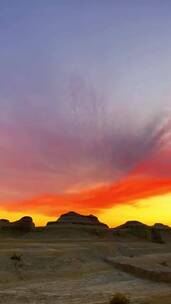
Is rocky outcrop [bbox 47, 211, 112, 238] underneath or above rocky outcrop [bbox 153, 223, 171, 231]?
underneath

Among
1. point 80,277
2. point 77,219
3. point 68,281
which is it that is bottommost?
point 68,281

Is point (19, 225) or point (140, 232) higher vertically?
point (140, 232)

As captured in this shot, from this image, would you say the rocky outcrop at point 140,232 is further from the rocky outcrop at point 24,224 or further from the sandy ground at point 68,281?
the sandy ground at point 68,281

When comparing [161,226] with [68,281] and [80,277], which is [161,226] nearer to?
[80,277]

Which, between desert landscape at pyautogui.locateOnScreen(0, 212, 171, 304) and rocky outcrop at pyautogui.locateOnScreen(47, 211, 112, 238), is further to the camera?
rocky outcrop at pyautogui.locateOnScreen(47, 211, 112, 238)

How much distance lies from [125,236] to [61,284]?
86118 mm

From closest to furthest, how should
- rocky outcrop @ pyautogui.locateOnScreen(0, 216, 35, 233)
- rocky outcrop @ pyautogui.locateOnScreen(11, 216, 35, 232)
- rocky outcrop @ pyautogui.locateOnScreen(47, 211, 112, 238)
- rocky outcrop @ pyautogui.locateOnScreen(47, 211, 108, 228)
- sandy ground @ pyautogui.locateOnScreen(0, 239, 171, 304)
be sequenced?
sandy ground @ pyautogui.locateOnScreen(0, 239, 171, 304)
rocky outcrop @ pyautogui.locateOnScreen(0, 216, 35, 233)
rocky outcrop @ pyautogui.locateOnScreen(47, 211, 112, 238)
rocky outcrop @ pyautogui.locateOnScreen(11, 216, 35, 232)
rocky outcrop @ pyautogui.locateOnScreen(47, 211, 108, 228)

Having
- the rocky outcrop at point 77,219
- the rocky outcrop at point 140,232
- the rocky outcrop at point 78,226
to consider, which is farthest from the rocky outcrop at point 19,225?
the rocky outcrop at point 140,232

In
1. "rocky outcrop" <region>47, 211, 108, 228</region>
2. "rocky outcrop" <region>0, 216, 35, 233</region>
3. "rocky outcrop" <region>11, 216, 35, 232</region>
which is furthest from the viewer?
"rocky outcrop" <region>47, 211, 108, 228</region>


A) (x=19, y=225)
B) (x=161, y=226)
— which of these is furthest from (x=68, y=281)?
(x=161, y=226)

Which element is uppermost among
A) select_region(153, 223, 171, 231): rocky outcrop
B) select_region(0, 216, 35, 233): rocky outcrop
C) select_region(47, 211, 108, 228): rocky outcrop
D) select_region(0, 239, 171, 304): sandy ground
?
select_region(153, 223, 171, 231): rocky outcrop

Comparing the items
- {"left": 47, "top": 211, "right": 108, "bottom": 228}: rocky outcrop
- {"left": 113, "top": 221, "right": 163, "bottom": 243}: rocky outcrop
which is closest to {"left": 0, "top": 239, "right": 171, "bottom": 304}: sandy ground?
{"left": 47, "top": 211, "right": 108, "bottom": 228}: rocky outcrop

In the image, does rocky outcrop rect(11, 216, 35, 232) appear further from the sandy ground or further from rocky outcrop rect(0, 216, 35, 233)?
the sandy ground

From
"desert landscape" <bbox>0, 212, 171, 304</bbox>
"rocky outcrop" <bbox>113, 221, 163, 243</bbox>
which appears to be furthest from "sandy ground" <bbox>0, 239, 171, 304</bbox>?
"rocky outcrop" <bbox>113, 221, 163, 243</bbox>
